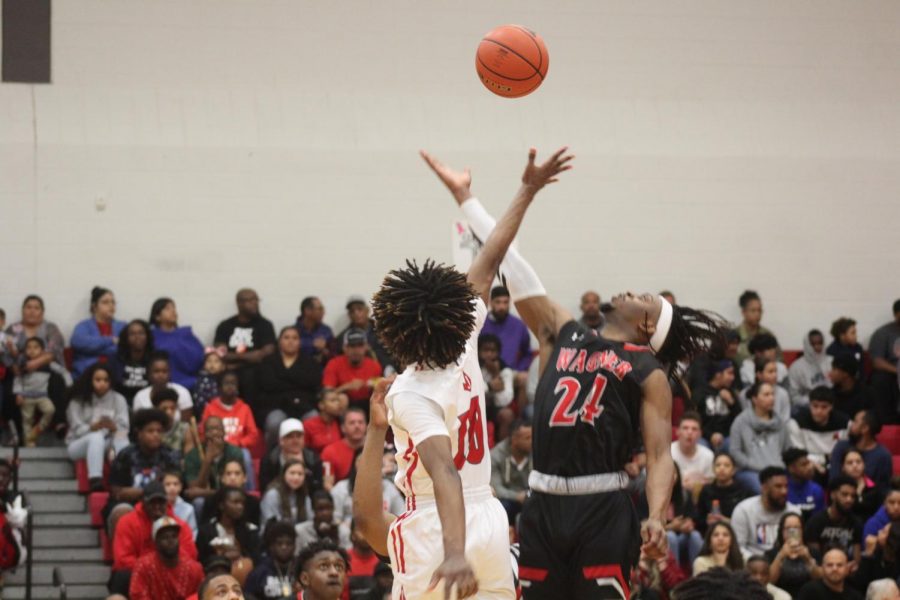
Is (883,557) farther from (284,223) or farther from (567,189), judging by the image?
(284,223)

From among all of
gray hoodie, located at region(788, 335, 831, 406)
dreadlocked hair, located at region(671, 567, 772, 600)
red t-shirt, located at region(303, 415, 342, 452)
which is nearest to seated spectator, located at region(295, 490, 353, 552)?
red t-shirt, located at region(303, 415, 342, 452)

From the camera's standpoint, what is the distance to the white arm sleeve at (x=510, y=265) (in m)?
6.12

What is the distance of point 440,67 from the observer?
16.2 metres

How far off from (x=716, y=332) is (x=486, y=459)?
170 centimetres

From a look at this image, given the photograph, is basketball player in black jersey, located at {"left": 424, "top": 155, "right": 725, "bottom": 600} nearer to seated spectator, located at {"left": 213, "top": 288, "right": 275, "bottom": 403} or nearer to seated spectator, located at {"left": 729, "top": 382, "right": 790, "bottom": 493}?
seated spectator, located at {"left": 729, "top": 382, "right": 790, "bottom": 493}

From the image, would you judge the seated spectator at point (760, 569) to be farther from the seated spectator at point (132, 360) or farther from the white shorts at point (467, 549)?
the white shorts at point (467, 549)

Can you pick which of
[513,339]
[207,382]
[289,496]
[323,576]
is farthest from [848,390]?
[323,576]

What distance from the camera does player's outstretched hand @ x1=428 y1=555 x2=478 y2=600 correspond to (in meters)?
4.60

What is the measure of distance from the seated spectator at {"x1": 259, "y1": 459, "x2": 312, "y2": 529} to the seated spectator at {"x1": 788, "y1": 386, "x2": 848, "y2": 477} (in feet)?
16.7

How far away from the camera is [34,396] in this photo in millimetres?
13289

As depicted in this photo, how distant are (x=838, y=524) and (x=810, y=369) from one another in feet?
12.1

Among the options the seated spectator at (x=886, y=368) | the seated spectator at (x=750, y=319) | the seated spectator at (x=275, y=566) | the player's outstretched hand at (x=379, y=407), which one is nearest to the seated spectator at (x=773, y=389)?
the seated spectator at (x=750, y=319)

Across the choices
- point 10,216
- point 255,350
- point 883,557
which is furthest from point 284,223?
point 883,557

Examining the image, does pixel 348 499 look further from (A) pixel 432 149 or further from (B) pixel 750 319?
(B) pixel 750 319
